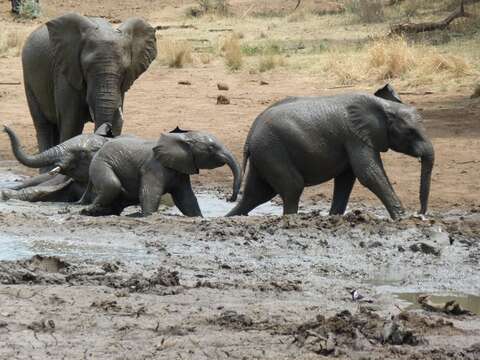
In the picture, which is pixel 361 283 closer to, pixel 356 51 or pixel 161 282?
pixel 161 282

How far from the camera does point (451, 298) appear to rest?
312 inches

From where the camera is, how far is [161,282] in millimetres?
7766

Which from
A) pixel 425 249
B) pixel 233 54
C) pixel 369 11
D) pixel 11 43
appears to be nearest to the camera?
pixel 425 249

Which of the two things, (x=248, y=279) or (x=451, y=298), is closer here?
(x=451, y=298)

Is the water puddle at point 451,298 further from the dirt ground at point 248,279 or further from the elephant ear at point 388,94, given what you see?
the elephant ear at point 388,94

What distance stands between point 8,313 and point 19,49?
1848 cm

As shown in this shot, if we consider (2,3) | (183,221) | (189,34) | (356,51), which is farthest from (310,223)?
(2,3)

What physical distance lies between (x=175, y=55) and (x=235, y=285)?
15158 mm

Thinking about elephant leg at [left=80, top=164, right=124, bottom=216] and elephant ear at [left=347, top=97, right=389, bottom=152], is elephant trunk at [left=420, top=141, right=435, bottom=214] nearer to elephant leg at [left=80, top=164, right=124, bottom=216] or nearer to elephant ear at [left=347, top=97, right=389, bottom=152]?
elephant ear at [left=347, top=97, right=389, bottom=152]

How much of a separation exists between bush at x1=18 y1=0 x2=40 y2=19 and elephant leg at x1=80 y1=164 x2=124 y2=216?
22.0m

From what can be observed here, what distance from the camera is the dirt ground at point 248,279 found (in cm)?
646

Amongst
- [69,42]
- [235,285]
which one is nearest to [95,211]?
[69,42]

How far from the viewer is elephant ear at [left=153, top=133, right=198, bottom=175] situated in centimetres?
1083

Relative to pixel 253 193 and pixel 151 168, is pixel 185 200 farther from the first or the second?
pixel 253 193
